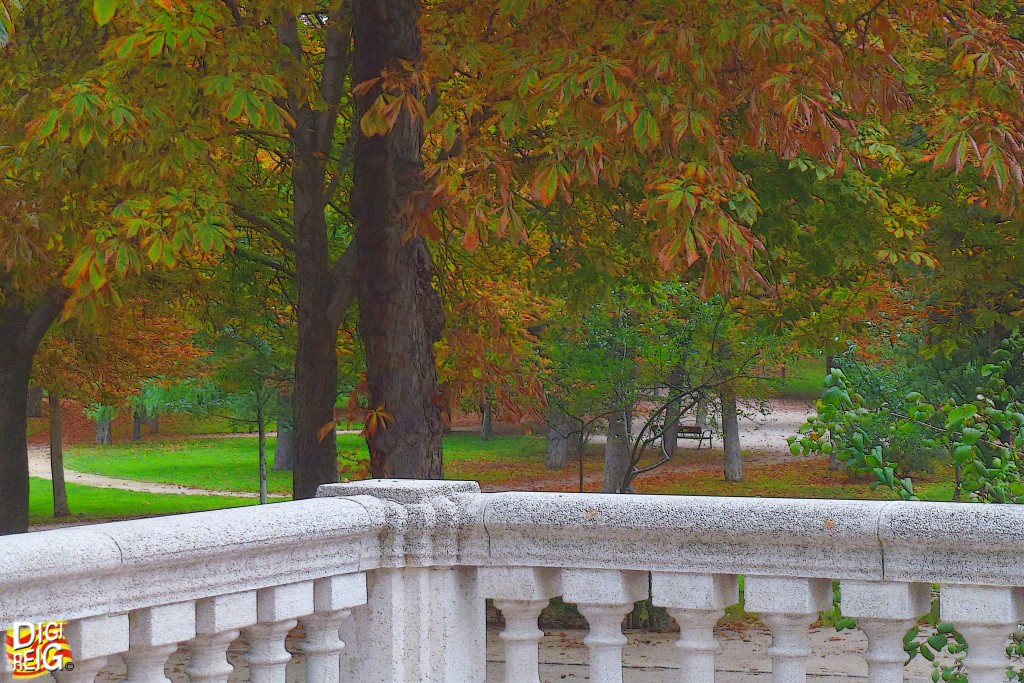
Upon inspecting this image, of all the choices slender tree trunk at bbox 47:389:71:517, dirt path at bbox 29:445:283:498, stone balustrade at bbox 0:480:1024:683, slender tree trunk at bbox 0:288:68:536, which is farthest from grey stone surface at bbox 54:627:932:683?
dirt path at bbox 29:445:283:498

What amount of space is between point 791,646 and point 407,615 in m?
1.07

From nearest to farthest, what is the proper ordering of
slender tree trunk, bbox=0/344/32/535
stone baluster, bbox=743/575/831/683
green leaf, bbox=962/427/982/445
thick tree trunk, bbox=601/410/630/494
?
1. stone baluster, bbox=743/575/831/683
2. green leaf, bbox=962/427/982/445
3. slender tree trunk, bbox=0/344/32/535
4. thick tree trunk, bbox=601/410/630/494

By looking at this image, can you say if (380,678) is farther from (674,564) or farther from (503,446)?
(503,446)

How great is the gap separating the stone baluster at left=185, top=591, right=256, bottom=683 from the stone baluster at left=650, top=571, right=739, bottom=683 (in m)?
1.04

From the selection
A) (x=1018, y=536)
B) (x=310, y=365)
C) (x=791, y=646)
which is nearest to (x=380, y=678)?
(x=791, y=646)

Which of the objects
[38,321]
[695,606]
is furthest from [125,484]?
[695,606]

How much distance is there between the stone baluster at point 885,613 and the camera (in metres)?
3.17

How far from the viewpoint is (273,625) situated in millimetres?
3330

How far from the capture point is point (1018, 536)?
298cm

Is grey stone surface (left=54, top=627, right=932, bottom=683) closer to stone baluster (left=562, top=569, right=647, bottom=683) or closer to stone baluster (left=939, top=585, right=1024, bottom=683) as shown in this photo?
stone baluster (left=562, top=569, right=647, bottom=683)

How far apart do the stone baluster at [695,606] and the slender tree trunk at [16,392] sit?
1483 centimetres

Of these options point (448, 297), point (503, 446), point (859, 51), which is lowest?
point (503, 446)

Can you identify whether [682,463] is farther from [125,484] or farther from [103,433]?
[103,433]

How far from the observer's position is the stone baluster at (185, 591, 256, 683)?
3.12 m
